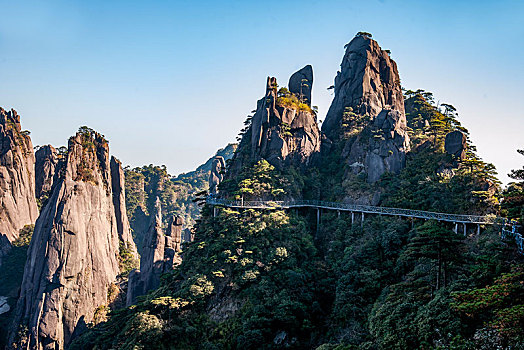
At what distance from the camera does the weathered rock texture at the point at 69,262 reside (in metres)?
40.2

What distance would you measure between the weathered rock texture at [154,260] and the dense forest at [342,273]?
716 cm

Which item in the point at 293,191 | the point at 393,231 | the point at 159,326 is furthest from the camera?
the point at 293,191

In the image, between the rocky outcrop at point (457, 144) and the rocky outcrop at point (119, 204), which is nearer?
the rocky outcrop at point (457, 144)

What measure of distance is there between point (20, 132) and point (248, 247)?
43.2 m

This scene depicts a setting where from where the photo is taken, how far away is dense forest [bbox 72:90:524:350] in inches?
691

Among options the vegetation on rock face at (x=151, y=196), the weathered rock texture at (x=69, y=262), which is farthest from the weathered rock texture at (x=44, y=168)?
the vegetation on rock face at (x=151, y=196)

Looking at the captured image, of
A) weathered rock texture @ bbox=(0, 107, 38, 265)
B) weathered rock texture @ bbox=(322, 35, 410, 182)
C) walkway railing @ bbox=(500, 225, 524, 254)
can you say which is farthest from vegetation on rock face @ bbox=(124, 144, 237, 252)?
walkway railing @ bbox=(500, 225, 524, 254)

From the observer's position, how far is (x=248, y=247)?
1303 inches

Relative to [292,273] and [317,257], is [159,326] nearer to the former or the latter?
[292,273]

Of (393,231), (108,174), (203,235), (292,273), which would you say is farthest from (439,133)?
(108,174)

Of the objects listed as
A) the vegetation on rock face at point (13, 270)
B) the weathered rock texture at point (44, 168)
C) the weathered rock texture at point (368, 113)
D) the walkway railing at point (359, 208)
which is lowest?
the vegetation on rock face at point (13, 270)

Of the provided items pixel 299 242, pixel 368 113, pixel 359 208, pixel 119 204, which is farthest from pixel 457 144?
pixel 119 204

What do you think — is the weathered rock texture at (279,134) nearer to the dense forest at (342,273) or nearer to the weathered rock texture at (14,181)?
the dense forest at (342,273)

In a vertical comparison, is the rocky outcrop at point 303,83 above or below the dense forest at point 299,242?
above
